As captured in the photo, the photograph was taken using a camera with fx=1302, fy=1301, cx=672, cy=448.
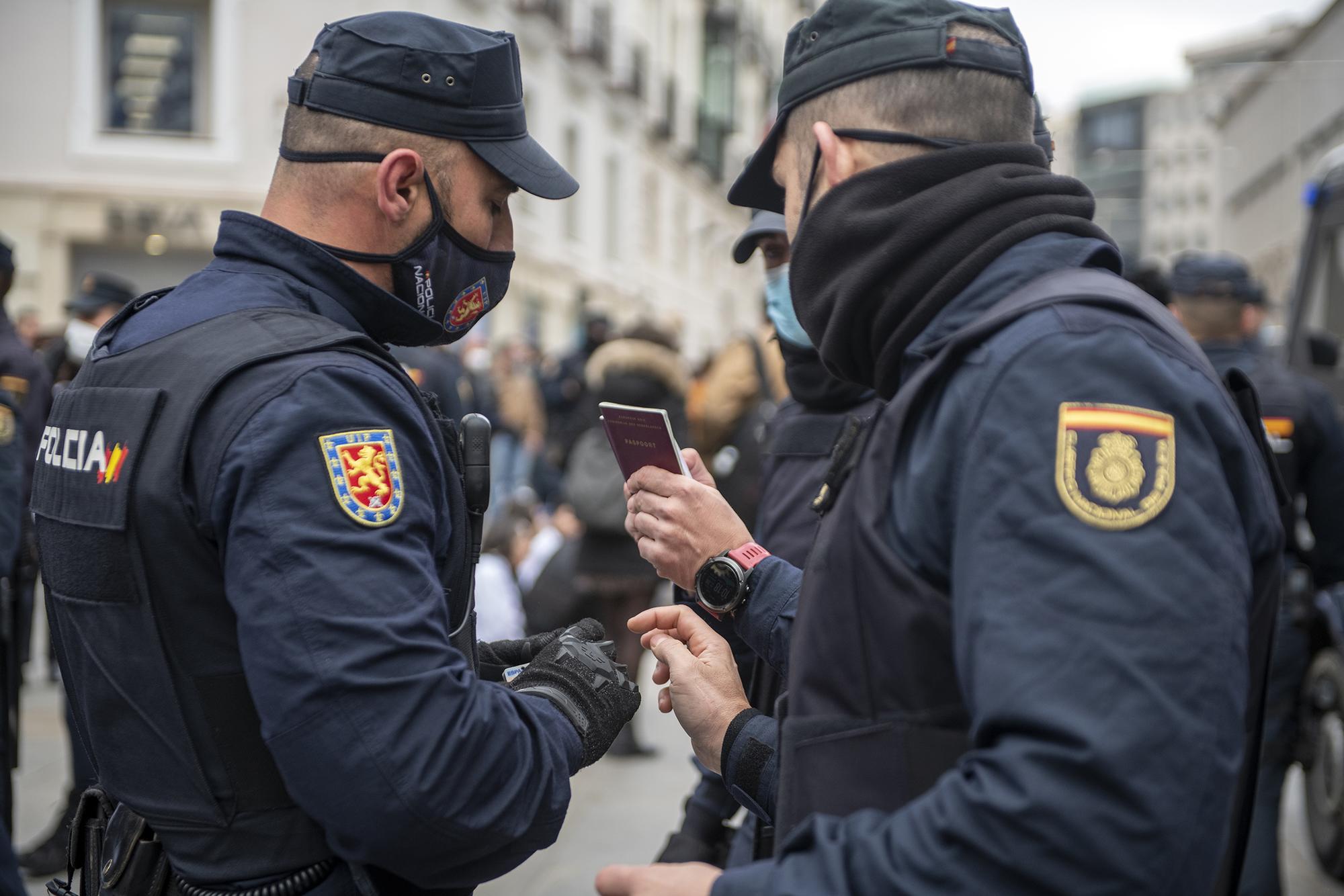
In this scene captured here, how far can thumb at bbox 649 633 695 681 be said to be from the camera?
2070 mm

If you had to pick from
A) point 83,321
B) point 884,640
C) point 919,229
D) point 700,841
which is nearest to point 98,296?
point 83,321

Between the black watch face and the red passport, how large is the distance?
18 cm

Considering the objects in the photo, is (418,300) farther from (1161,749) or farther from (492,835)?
(1161,749)

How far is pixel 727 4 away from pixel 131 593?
34.8 metres

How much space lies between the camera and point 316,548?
1.67m

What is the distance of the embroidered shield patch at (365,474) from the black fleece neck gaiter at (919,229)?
0.61 m

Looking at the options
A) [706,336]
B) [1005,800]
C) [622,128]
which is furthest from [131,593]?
[706,336]

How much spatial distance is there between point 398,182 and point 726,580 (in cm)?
83

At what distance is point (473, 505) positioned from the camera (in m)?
2.05

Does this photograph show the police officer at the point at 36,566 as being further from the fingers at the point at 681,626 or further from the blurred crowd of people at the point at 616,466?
the fingers at the point at 681,626

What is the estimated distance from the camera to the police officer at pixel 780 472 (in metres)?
2.89

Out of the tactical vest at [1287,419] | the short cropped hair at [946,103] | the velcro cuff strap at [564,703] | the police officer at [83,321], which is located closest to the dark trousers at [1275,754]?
the tactical vest at [1287,419]

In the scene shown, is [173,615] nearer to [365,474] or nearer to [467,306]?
[365,474]

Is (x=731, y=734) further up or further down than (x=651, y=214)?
further down
